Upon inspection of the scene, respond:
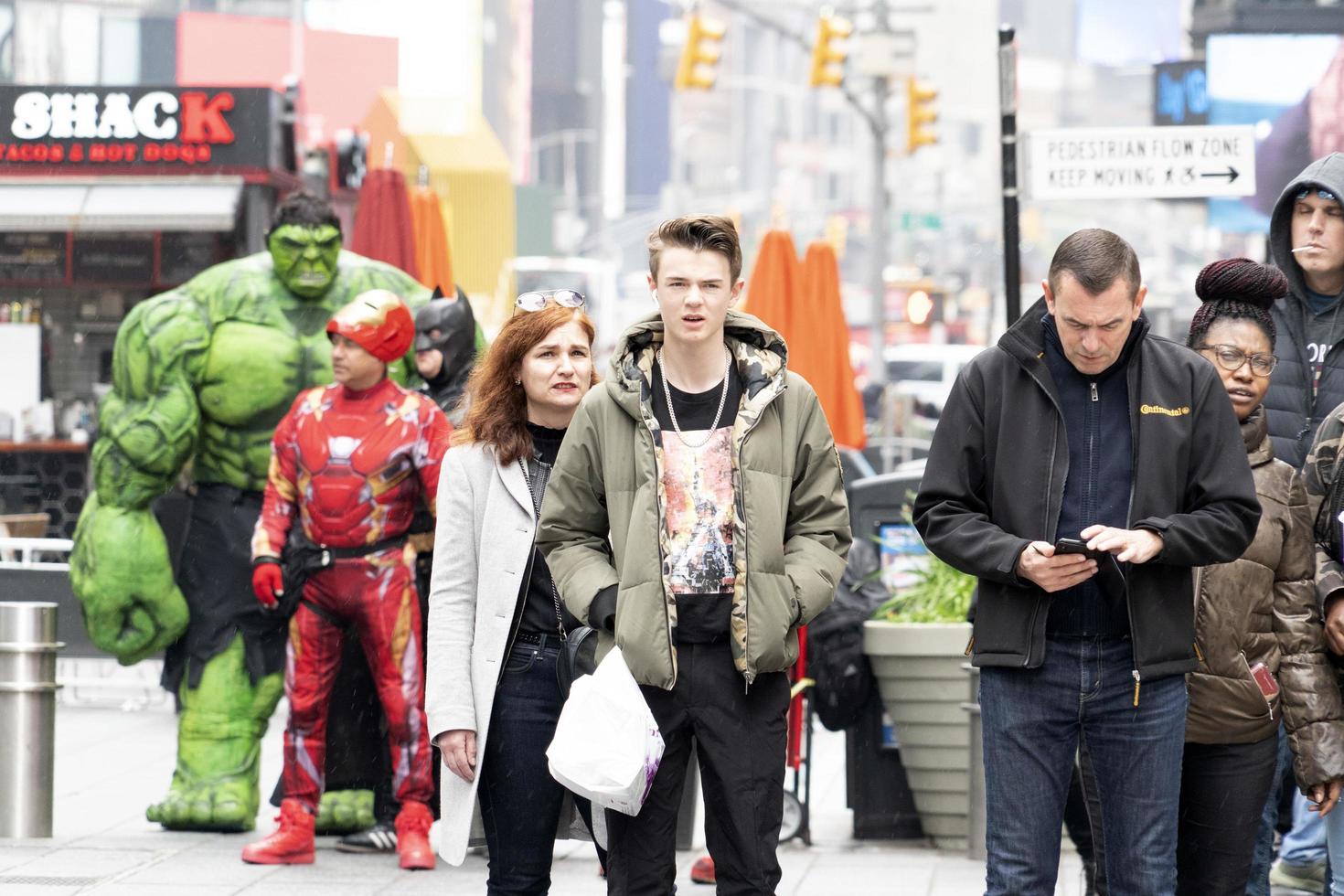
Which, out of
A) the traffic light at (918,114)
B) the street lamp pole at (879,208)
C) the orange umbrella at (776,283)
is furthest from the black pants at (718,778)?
the traffic light at (918,114)

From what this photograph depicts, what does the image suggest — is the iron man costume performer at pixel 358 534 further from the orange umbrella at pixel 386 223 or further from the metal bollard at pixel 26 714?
the orange umbrella at pixel 386 223

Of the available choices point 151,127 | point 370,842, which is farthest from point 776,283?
point 151,127

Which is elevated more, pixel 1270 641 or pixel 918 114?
pixel 918 114

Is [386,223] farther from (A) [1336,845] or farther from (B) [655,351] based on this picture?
(A) [1336,845]

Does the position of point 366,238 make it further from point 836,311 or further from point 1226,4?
point 1226,4

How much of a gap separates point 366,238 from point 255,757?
465cm

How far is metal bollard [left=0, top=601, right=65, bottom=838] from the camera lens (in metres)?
7.46

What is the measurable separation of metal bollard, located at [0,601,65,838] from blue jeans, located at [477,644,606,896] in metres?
3.26

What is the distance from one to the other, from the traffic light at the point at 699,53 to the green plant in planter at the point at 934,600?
20.0 meters

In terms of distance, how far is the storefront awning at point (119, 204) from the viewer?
36.0 feet

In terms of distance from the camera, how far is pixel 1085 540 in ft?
13.7

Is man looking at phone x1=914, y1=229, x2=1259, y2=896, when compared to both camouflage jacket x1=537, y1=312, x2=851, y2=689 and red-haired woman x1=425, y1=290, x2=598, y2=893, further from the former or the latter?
red-haired woman x1=425, y1=290, x2=598, y2=893

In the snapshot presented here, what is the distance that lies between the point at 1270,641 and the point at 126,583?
4572mm

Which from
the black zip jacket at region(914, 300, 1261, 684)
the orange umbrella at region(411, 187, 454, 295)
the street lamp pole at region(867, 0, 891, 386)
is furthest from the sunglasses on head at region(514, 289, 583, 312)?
the street lamp pole at region(867, 0, 891, 386)
